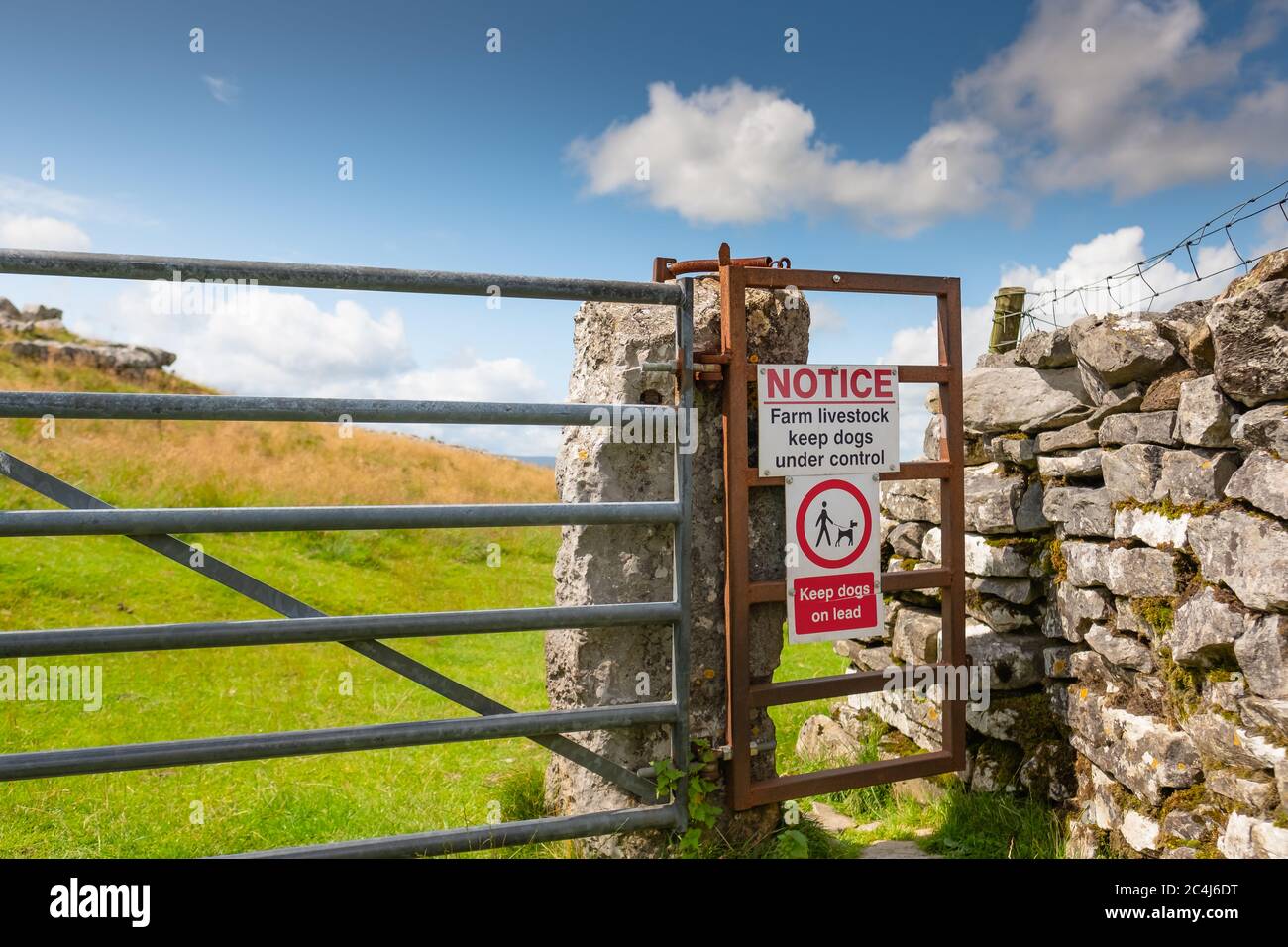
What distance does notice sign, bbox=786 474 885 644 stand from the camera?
13.1 ft

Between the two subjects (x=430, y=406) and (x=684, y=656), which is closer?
(x=430, y=406)

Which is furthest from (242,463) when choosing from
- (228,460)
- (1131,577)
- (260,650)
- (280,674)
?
(1131,577)

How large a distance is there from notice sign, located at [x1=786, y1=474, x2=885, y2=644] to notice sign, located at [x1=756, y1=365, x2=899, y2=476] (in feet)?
0.31

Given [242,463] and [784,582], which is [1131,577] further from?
[242,463]

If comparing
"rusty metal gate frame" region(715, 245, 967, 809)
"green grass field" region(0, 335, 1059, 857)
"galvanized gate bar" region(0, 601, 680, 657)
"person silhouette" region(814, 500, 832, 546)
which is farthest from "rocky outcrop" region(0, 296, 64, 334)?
"person silhouette" region(814, 500, 832, 546)

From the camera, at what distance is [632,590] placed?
389cm

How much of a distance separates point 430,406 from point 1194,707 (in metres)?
3.52

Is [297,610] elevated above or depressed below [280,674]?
above

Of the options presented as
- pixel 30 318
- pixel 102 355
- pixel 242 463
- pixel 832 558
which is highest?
pixel 30 318

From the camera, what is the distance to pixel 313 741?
3.25 meters

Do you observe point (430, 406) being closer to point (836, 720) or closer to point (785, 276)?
point (785, 276)

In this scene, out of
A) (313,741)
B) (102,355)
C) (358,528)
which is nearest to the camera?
(358,528)

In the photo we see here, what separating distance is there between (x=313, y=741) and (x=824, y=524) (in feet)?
7.52

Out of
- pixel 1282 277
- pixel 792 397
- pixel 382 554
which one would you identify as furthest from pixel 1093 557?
pixel 382 554
